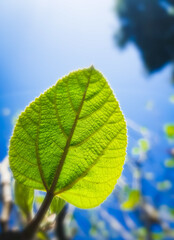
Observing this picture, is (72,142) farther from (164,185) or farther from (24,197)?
(164,185)

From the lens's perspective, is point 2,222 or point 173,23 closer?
point 2,222

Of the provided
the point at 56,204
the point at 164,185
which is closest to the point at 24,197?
the point at 56,204

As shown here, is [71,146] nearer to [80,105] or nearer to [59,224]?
[80,105]

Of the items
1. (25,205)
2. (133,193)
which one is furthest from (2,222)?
(133,193)

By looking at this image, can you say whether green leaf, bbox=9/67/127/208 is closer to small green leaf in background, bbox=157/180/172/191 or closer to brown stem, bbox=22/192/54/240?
brown stem, bbox=22/192/54/240

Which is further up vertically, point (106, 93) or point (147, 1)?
point (147, 1)

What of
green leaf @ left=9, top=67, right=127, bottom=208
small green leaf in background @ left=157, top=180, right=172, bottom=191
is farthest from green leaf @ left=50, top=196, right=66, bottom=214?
small green leaf in background @ left=157, top=180, right=172, bottom=191
